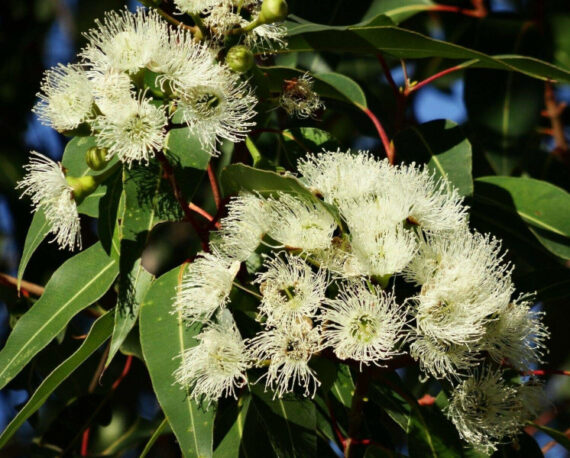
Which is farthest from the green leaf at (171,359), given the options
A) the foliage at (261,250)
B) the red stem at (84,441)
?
the red stem at (84,441)

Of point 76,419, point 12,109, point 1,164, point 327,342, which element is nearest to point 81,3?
point 12,109

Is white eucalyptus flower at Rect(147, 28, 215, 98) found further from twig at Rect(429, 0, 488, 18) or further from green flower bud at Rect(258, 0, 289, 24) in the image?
twig at Rect(429, 0, 488, 18)

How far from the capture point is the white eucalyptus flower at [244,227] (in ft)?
4.43

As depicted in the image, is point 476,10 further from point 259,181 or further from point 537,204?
point 259,181

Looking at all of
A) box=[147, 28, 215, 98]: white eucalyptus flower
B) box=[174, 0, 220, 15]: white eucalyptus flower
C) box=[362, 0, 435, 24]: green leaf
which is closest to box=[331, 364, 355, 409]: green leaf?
box=[147, 28, 215, 98]: white eucalyptus flower

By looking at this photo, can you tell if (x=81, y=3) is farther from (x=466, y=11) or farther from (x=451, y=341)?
(x=451, y=341)

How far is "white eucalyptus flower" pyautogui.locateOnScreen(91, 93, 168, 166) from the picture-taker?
132 centimetres

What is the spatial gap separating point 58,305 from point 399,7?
138 centimetres

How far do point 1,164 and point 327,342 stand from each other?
5.97 ft

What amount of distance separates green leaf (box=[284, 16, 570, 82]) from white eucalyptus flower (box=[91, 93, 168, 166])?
42 centimetres

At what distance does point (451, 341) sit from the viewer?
126 cm

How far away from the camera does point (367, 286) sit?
1.32 metres

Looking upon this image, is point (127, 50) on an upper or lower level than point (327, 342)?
upper

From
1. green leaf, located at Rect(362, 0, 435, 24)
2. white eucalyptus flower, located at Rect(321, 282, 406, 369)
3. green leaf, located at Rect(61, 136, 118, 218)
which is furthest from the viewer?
green leaf, located at Rect(362, 0, 435, 24)
